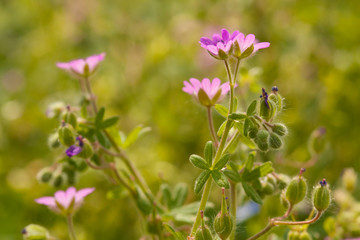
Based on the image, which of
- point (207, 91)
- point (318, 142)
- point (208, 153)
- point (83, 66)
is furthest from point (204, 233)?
point (318, 142)

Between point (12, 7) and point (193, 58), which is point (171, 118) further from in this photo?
point (12, 7)

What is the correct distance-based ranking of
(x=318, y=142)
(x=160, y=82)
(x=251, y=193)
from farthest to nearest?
(x=160, y=82) → (x=318, y=142) → (x=251, y=193)

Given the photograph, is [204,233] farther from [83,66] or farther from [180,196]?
[83,66]

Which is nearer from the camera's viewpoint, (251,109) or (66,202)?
(251,109)

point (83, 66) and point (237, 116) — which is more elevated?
point (83, 66)

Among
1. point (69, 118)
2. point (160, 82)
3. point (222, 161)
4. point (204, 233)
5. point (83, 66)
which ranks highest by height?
point (160, 82)

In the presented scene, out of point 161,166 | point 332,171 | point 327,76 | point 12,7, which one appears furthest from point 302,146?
point 12,7

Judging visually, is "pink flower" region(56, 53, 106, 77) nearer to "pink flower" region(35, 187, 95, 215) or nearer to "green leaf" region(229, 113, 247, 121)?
"pink flower" region(35, 187, 95, 215)
